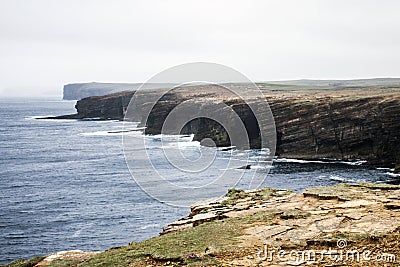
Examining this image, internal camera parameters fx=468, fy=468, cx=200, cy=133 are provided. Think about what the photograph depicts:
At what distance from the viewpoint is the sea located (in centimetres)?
4225

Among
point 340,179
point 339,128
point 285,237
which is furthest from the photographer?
point 339,128

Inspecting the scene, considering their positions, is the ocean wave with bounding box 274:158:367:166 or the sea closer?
the sea

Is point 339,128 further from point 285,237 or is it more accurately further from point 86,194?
point 285,237

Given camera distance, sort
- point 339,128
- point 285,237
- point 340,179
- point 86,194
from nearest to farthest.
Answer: point 285,237 < point 86,194 < point 340,179 < point 339,128

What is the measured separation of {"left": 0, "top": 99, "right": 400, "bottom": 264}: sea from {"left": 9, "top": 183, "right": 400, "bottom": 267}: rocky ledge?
1996 centimetres

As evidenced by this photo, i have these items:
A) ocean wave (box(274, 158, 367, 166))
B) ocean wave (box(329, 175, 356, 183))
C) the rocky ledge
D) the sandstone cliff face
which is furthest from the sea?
the rocky ledge

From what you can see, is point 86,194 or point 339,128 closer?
point 86,194

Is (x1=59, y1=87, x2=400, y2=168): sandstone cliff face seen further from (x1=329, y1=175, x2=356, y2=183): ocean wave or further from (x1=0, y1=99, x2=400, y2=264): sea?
(x1=329, y1=175, x2=356, y2=183): ocean wave

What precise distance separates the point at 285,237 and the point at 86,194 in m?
44.5

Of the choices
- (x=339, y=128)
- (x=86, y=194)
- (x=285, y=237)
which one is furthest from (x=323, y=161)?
(x=285, y=237)

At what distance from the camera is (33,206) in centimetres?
5272

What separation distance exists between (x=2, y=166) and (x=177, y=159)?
30.6 m

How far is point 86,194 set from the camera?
58531mm

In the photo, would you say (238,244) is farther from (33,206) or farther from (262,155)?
(262,155)
